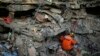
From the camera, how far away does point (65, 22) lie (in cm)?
829

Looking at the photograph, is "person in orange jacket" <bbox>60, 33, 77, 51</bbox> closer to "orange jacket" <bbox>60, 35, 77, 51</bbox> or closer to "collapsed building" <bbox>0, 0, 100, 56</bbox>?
"orange jacket" <bbox>60, 35, 77, 51</bbox>

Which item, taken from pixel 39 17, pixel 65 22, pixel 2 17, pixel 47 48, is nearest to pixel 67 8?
pixel 65 22

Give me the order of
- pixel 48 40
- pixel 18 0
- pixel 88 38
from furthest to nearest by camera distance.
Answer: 1. pixel 88 38
2. pixel 48 40
3. pixel 18 0

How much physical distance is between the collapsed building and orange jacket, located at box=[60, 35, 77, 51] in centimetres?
18

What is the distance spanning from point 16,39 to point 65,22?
1726 mm

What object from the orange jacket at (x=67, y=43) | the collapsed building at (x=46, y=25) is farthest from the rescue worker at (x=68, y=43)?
the collapsed building at (x=46, y=25)

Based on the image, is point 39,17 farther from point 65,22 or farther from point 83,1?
point 83,1

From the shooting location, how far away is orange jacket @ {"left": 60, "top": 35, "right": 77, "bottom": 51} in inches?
307

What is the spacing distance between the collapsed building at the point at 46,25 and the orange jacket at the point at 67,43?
18 centimetres

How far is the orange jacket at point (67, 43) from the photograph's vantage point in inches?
307

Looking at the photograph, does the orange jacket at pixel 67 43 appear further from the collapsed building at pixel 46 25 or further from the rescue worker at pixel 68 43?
the collapsed building at pixel 46 25

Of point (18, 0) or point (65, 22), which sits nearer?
point (18, 0)

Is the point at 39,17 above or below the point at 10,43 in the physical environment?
above

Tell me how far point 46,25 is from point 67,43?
917mm
